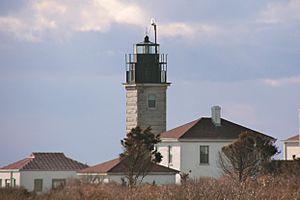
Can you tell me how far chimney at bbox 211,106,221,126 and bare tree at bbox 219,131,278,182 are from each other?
7.53 m

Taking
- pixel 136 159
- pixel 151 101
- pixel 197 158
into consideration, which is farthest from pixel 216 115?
pixel 136 159

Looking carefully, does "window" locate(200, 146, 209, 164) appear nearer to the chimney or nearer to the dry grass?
the chimney

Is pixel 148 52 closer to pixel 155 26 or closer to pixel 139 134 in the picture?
pixel 155 26

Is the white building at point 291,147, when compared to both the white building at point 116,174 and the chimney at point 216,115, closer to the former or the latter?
the chimney at point 216,115

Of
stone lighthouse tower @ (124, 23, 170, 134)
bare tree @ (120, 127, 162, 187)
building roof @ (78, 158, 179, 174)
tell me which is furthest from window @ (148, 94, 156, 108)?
bare tree @ (120, 127, 162, 187)

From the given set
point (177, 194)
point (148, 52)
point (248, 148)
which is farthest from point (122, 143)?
point (177, 194)

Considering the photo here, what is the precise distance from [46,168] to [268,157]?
52.7 ft

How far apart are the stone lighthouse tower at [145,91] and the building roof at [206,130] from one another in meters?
8.67

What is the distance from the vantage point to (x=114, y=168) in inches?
2221

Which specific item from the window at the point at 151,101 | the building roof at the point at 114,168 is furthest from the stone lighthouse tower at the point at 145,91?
the building roof at the point at 114,168

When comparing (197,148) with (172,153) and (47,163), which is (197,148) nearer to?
(172,153)

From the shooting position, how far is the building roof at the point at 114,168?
5616 cm

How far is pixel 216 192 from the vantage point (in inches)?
1156

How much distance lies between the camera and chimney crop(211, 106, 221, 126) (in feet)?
212
